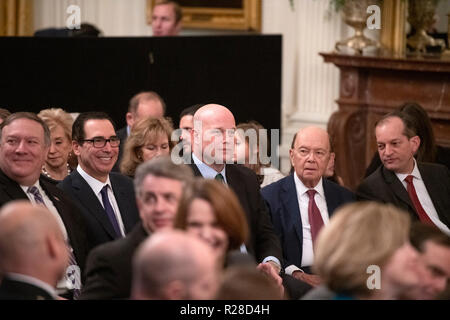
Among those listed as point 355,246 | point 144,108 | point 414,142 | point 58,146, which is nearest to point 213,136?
point 58,146

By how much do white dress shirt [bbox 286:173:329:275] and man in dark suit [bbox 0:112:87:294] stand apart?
128cm

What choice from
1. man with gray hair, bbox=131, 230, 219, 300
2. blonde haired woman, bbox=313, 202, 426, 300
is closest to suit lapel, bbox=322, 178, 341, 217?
blonde haired woman, bbox=313, 202, 426, 300

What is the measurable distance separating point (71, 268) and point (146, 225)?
0.98 metres

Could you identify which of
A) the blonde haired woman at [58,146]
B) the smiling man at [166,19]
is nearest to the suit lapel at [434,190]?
the blonde haired woman at [58,146]

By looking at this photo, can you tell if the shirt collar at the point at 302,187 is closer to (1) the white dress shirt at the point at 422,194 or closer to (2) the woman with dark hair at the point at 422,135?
(1) the white dress shirt at the point at 422,194

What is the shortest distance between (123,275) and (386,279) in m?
0.99

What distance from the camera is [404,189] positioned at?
215 inches

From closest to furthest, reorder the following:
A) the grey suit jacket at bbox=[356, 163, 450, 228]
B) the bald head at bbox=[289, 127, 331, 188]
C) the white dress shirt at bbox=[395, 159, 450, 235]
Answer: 1. the bald head at bbox=[289, 127, 331, 188]
2. the grey suit jacket at bbox=[356, 163, 450, 228]
3. the white dress shirt at bbox=[395, 159, 450, 235]

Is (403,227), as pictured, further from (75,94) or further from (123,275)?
(75,94)

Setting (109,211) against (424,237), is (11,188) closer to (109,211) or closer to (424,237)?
(109,211)

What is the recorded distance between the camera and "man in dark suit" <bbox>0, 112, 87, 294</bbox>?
4.30m

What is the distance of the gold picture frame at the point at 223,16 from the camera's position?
9.62 meters

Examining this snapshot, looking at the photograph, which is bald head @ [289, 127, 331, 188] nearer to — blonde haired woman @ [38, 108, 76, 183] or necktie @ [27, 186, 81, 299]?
blonde haired woman @ [38, 108, 76, 183]

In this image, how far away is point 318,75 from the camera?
865 cm
